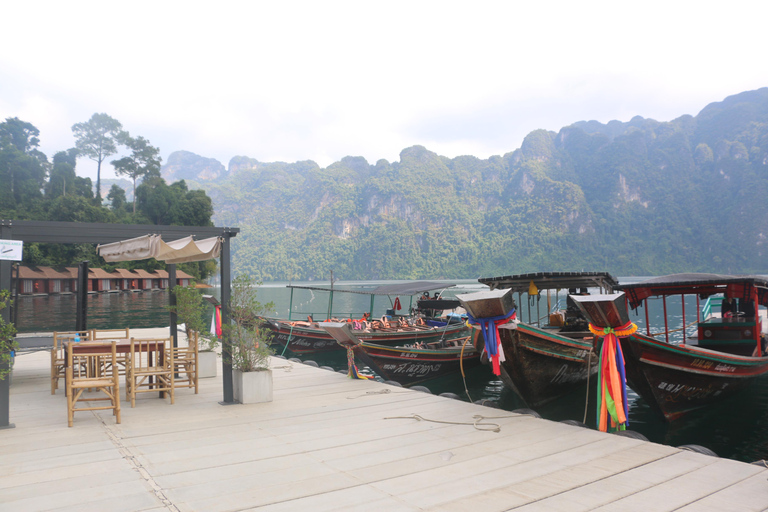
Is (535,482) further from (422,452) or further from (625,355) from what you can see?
(625,355)

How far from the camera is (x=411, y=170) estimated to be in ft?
548

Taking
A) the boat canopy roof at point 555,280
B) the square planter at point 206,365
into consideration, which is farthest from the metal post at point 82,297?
the boat canopy roof at point 555,280

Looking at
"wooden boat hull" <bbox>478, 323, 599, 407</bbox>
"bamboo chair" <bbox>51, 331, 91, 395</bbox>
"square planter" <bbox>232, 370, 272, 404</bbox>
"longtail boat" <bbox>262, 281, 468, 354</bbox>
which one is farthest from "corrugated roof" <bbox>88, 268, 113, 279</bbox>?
"wooden boat hull" <bbox>478, 323, 599, 407</bbox>

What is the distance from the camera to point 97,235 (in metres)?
5.77

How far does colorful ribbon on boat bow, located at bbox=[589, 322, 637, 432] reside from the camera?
4922mm

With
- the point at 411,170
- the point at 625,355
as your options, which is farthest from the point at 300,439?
the point at 411,170

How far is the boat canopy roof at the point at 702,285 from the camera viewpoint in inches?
355

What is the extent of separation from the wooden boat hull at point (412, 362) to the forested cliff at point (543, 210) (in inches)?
4070

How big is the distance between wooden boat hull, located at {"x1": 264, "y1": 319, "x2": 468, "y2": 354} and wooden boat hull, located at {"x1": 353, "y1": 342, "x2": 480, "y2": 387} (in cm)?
214

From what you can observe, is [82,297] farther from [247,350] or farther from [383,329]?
[383,329]

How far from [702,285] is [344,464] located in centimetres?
882

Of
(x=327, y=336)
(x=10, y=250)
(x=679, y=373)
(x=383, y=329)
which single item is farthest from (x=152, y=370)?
(x=327, y=336)

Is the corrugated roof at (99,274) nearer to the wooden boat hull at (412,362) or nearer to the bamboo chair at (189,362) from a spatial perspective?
the wooden boat hull at (412,362)

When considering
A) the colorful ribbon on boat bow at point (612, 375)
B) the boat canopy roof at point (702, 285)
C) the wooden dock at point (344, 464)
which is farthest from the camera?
the boat canopy roof at point (702, 285)
